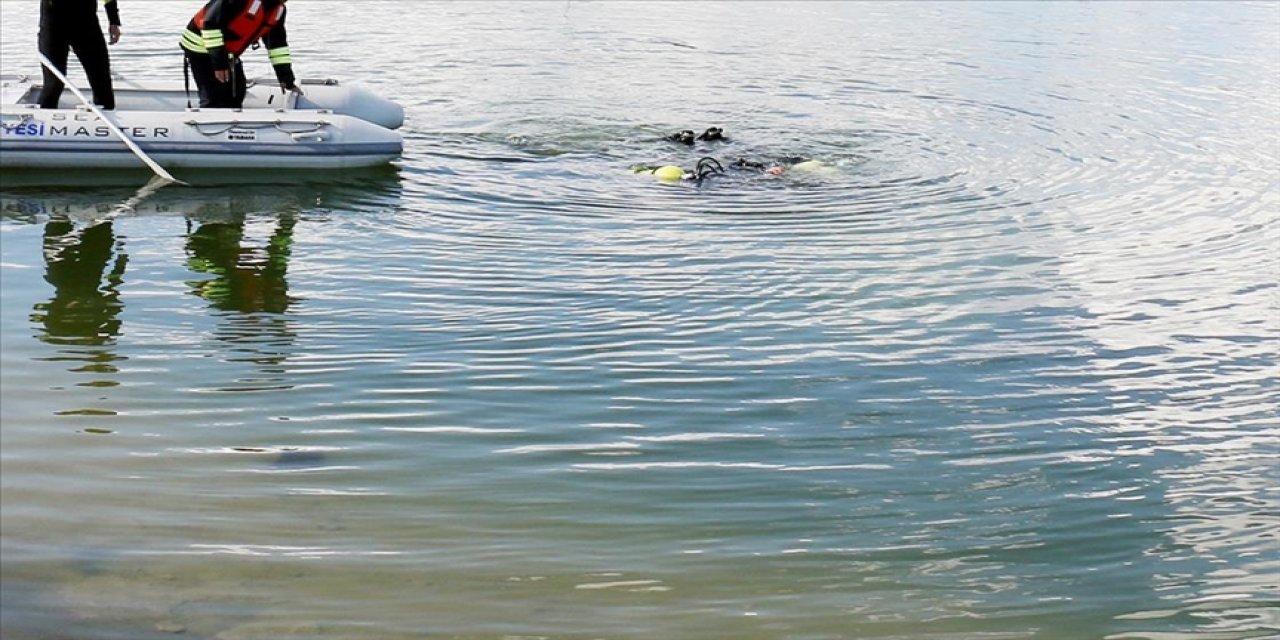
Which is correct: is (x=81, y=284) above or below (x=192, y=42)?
below

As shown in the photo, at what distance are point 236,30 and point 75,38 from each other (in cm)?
124

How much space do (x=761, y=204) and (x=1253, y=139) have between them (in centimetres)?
625

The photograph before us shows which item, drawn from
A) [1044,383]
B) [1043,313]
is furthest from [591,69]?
[1044,383]

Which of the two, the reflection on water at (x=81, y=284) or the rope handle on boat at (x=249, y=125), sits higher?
the rope handle on boat at (x=249, y=125)

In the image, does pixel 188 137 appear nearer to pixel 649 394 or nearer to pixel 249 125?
pixel 249 125

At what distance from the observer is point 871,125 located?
564 inches

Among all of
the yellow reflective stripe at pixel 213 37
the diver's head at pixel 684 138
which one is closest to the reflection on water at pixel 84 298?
the yellow reflective stripe at pixel 213 37

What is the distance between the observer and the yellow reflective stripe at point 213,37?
11.0m

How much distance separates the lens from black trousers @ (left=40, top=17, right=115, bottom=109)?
10352 mm

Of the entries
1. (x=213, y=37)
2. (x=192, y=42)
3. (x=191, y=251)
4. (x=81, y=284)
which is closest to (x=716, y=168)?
(x=213, y=37)

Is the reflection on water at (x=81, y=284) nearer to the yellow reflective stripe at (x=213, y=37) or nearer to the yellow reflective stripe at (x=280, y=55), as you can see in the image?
the yellow reflective stripe at (x=213, y=37)

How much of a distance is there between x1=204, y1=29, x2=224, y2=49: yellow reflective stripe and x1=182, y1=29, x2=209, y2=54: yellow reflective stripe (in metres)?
0.08

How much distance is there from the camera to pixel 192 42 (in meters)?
11.1

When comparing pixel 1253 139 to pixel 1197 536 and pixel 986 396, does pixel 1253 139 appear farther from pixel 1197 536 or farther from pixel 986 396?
pixel 1197 536
